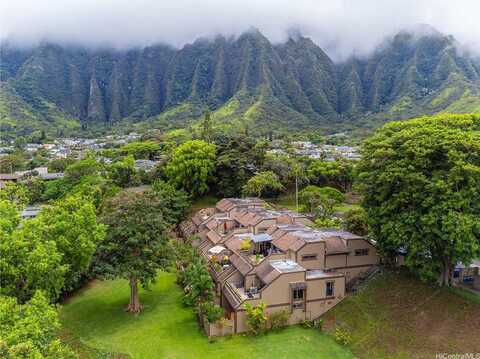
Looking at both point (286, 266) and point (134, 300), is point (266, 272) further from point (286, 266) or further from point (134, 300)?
point (134, 300)

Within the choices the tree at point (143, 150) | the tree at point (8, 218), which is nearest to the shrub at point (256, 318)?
the tree at point (8, 218)

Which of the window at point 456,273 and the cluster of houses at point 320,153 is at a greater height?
the cluster of houses at point 320,153

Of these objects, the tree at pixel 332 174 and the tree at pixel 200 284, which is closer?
the tree at pixel 200 284

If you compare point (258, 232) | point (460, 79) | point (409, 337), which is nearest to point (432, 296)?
point (409, 337)

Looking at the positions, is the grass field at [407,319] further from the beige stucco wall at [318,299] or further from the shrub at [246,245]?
the shrub at [246,245]

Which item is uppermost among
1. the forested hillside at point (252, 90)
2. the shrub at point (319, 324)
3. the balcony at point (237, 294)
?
the forested hillside at point (252, 90)

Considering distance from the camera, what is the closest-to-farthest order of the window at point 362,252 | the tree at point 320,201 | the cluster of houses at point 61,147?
the window at point 362,252 < the tree at point 320,201 < the cluster of houses at point 61,147

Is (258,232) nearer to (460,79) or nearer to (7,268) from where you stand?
(7,268)

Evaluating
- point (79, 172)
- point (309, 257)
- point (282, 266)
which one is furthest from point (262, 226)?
point (79, 172)
